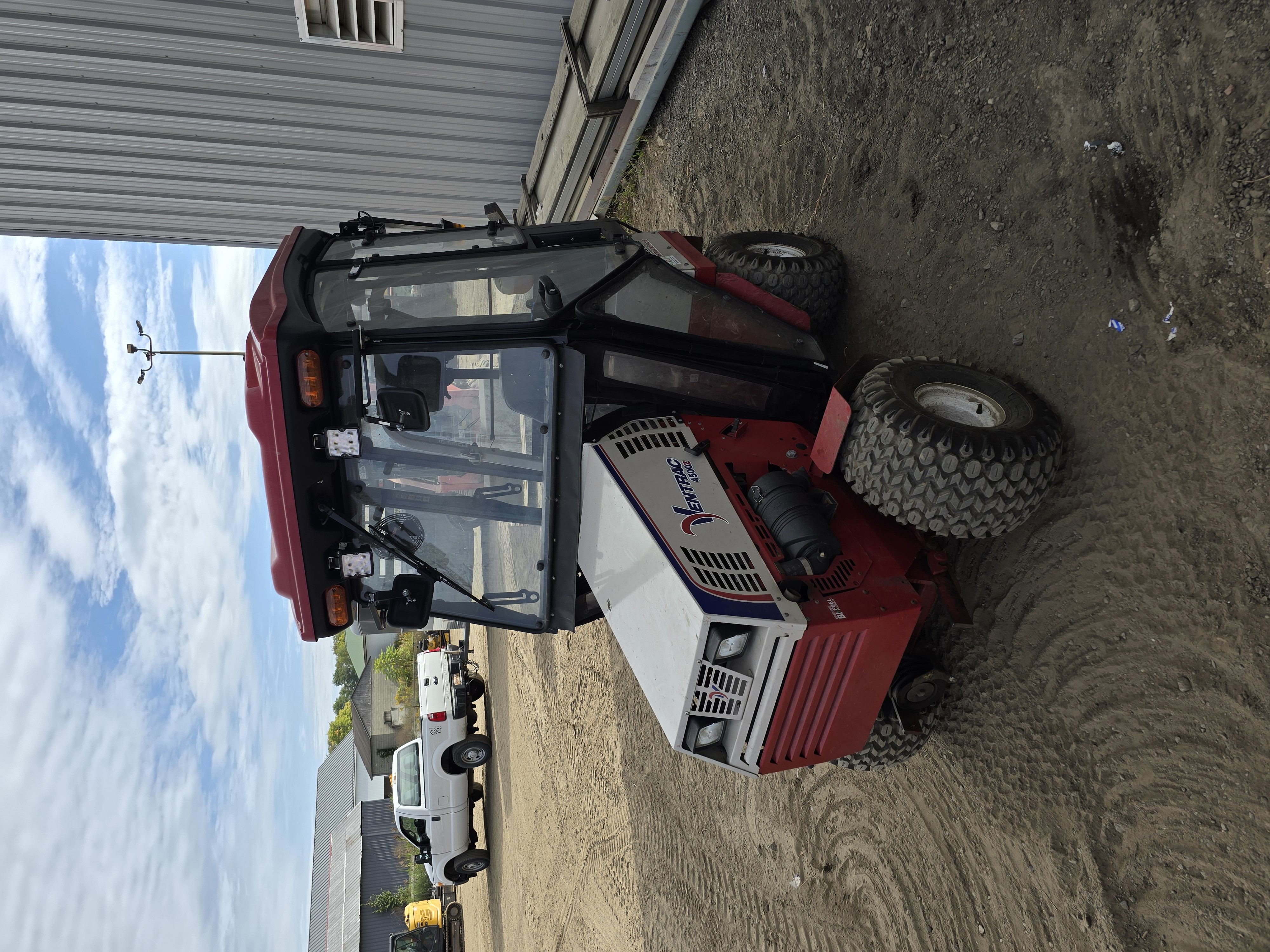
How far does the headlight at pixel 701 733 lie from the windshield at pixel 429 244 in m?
2.15

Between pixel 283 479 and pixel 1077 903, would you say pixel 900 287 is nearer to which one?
pixel 1077 903

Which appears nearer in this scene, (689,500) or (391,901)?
(689,500)

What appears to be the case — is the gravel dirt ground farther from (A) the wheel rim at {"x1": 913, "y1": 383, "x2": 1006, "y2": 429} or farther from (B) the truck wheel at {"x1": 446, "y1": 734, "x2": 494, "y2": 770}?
(B) the truck wheel at {"x1": 446, "y1": 734, "x2": 494, "y2": 770}

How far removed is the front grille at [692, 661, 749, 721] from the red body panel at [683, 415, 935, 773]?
14cm

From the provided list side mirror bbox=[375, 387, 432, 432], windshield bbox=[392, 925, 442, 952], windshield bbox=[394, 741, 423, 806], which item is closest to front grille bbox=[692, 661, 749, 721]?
side mirror bbox=[375, 387, 432, 432]

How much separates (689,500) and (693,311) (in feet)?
2.97

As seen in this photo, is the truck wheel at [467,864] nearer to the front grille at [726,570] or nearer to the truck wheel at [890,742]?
the truck wheel at [890,742]

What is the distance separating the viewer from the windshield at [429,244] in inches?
137

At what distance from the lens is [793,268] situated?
392 centimetres

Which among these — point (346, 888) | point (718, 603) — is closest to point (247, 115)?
point (718, 603)

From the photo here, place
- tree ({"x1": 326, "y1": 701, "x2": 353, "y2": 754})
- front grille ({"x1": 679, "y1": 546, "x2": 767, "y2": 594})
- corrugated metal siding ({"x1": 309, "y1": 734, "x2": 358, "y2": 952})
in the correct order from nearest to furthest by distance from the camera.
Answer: front grille ({"x1": 679, "y1": 546, "x2": 767, "y2": 594}), corrugated metal siding ({"x1": 309, "y1": 734, "x2": 358, "y2": 952}), tree ({"x1": 326, "y1": 701, "x2": 353, "y2": 754})

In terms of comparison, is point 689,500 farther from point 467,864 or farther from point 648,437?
point 467,864

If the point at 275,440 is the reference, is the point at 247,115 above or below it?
above

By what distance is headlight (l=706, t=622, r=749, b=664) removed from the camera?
261 centimetres
